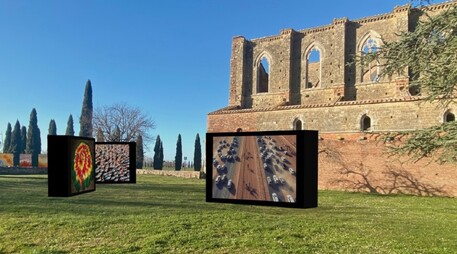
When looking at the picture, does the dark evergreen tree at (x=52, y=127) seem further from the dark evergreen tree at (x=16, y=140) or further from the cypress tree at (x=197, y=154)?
the cypress tree at (x=197, y=154)

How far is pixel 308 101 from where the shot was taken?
3434 cm

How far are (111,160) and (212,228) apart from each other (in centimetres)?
305

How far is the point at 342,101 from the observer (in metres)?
29.5

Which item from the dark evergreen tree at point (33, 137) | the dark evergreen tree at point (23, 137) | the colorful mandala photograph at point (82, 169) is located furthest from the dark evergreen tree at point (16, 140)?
the colorful mandala photograph at point (82, 169)

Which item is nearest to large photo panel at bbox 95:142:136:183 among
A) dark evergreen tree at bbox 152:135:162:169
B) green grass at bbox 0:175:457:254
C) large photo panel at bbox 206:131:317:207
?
green grass at bbox 0:175:457:254

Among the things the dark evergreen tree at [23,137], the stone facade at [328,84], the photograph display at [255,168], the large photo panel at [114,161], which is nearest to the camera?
the photograph display at [255,168]

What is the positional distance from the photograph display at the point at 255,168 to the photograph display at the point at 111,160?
14.4ft

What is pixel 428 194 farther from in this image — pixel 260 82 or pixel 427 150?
pixel 260 82

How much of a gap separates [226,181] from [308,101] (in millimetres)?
29959

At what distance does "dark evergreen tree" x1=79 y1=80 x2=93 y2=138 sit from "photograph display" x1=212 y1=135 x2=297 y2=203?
48.8 meters

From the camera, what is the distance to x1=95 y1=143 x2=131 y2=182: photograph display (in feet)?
30.2

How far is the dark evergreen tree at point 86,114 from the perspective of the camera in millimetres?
52062

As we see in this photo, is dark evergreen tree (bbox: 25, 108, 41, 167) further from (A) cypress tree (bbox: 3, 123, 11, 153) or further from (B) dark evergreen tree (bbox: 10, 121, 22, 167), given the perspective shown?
(A) cypress tree (bbox: 3, 123, 11, 153)

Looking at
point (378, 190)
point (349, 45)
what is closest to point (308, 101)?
point (349, 45)
